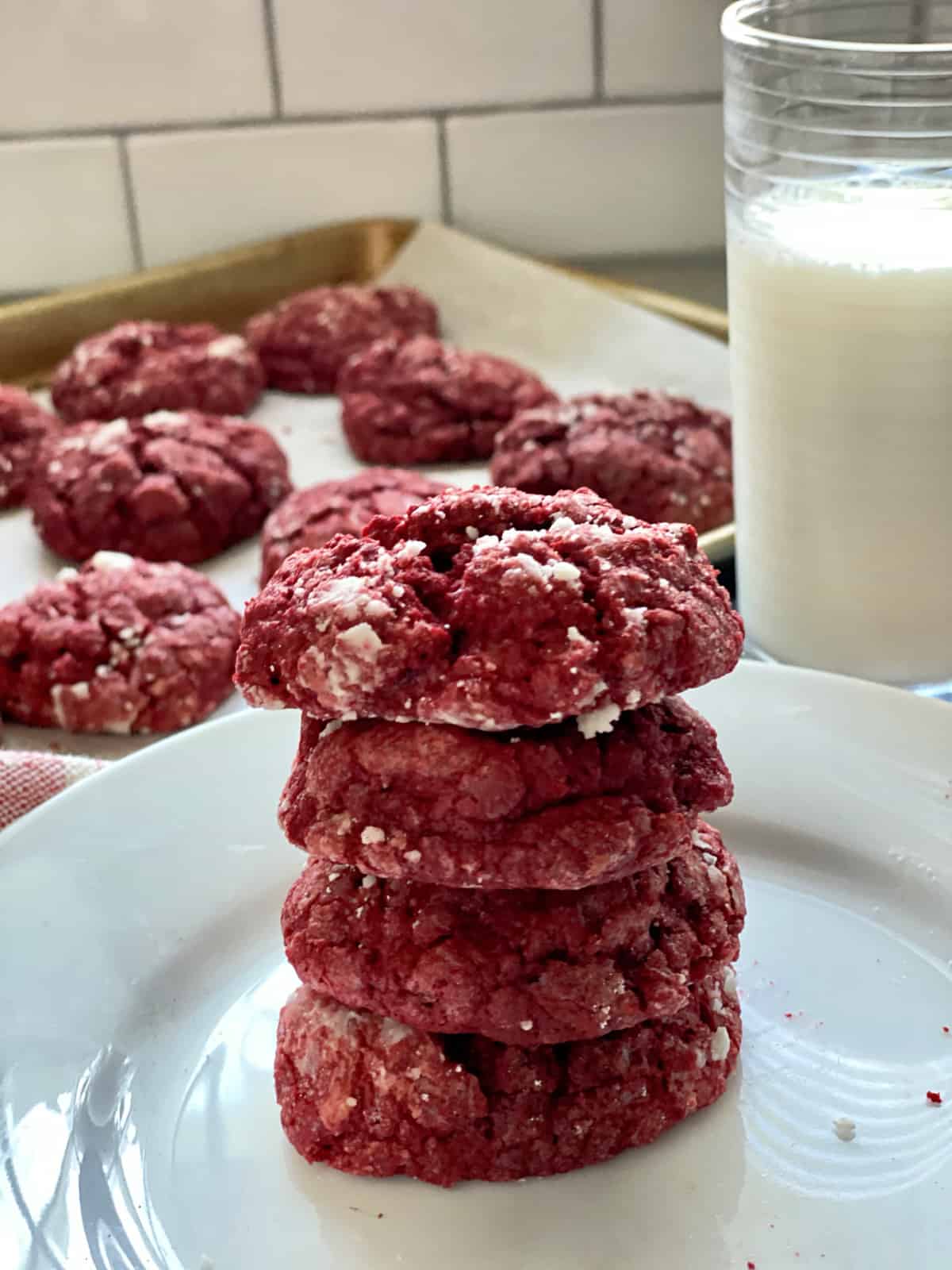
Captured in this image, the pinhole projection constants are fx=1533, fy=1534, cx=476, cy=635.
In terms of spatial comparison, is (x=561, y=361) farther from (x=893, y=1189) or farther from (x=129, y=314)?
(x=893, y=1189)

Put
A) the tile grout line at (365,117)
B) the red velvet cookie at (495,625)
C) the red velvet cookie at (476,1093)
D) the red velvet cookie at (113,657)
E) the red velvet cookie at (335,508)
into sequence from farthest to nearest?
the tile grout line at (365,117) → the red velvet cookie at (335,508) → the red velvet cookie at (113,657) → the red velvet cookie at (476,1093) → the red velvet cookie at (495,625)

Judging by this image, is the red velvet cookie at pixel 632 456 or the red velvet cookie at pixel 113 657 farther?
the red velvet cookie at pixel 632 456

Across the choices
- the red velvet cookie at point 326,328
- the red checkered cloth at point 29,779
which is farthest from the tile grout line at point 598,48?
the red checkered cloth at point 29,779

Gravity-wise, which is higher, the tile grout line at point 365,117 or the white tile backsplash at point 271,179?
the tile grout line at point 365,117

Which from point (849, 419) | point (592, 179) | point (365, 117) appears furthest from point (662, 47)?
point (849, 419)

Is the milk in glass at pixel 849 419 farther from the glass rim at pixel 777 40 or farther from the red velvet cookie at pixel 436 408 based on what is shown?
the red velvet cookie at pixel 436 408

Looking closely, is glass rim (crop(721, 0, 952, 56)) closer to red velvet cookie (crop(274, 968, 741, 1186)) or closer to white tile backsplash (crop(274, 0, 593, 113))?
red velvet cookie (crop(274, 968, 741, 1186))

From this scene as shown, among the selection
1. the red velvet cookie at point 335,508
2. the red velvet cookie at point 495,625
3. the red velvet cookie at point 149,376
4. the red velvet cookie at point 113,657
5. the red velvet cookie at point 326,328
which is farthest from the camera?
the red velvet cookie at point 326,328

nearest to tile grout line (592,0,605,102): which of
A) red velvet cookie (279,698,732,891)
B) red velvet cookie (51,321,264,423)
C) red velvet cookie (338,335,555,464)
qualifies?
red velvet cookie (338,335,555,464)
